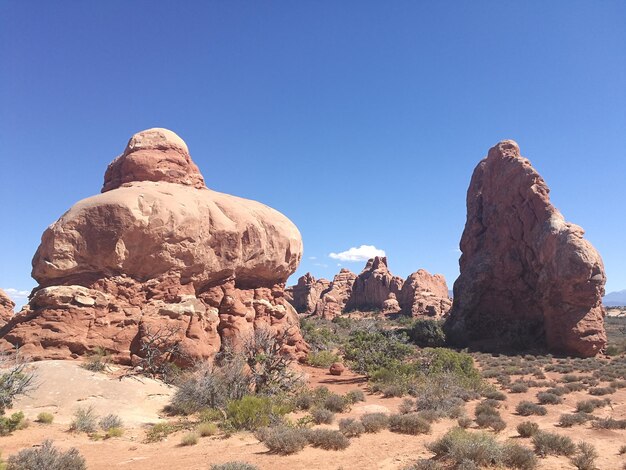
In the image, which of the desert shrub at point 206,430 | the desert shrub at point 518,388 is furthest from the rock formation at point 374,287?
the desert shrub at point 206,430

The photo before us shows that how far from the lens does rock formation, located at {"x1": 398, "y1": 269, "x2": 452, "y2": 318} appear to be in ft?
189

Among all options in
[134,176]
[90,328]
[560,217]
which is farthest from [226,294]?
[560,217]

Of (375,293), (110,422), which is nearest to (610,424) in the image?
(110,422)

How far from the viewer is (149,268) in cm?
1584

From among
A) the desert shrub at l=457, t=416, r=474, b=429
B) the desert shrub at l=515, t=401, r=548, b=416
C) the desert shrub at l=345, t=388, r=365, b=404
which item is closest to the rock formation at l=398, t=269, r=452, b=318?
the desert shrub at l=345, t=388, r=365, b=404

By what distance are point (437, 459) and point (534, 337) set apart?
1083 inches

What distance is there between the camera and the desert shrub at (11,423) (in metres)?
9.55

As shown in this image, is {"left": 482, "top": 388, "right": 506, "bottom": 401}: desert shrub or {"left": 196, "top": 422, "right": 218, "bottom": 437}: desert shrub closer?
{"left": 196, "top": 422, "right": 218, "bottom": 437}: desert shrub

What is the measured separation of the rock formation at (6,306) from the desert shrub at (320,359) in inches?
869

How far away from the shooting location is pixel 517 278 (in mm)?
34094

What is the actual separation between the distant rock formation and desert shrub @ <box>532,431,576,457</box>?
1928 inches

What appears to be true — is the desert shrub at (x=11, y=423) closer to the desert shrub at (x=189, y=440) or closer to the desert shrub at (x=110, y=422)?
the desert shrub at (x=110, y=422)

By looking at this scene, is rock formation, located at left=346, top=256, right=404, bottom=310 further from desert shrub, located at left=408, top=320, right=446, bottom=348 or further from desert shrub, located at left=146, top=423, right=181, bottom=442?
desert shrub, located at left=146, top=423, right=181, bottom=442

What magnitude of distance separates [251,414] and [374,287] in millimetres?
58496
